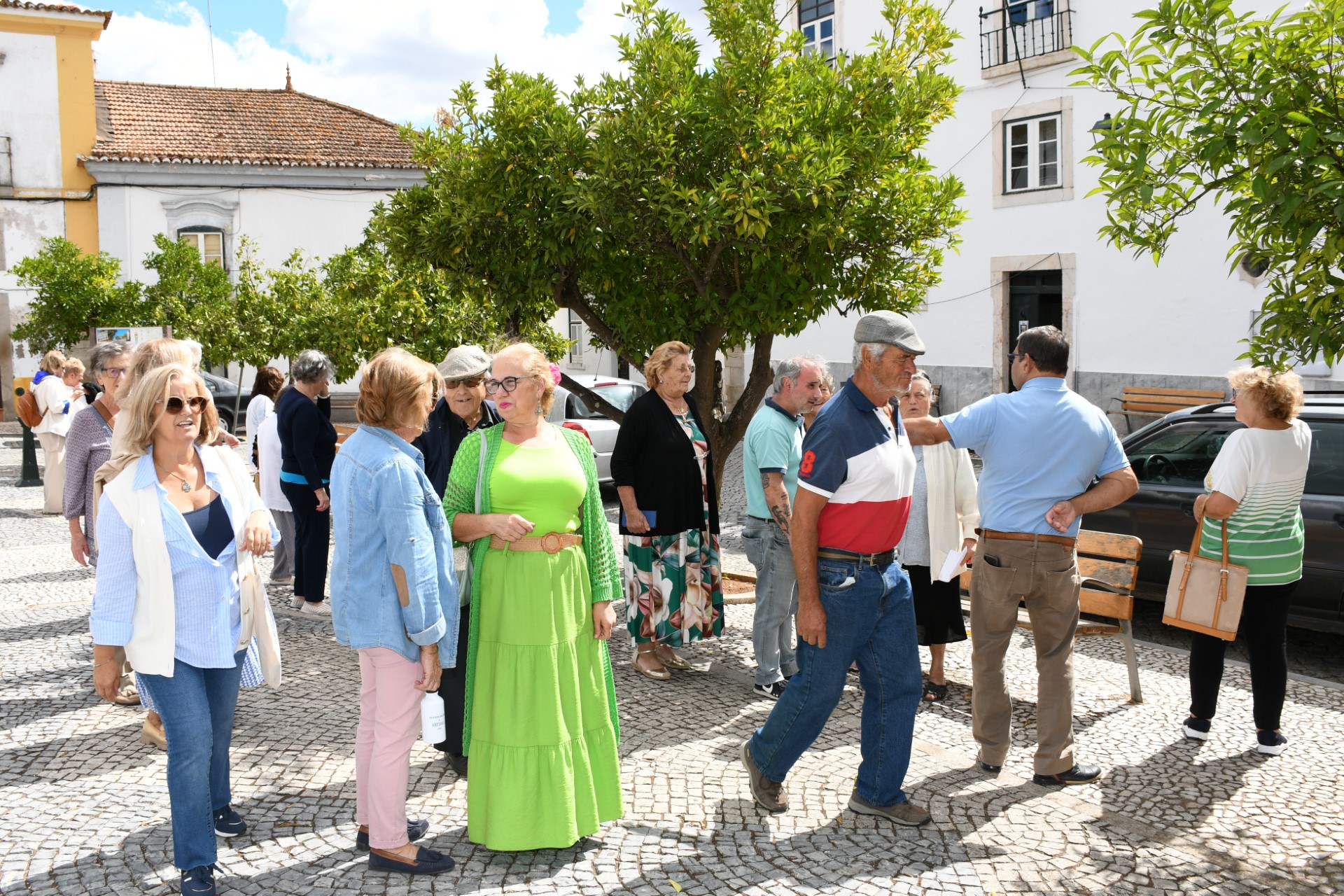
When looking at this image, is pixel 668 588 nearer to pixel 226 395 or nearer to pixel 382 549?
pixel 382 549

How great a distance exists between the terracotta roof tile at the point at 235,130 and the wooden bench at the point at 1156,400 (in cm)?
1988

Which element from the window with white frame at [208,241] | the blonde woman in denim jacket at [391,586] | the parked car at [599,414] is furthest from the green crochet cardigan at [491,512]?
the window with white frame at [208,241]

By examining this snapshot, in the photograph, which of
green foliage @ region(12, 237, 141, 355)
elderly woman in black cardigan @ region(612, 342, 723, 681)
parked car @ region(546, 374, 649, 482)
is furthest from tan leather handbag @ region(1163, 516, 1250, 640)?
green foliage @ region(12, 237, 141, 355)

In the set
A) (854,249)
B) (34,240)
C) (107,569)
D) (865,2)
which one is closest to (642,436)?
(854,249)

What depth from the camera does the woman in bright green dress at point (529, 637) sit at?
405cm

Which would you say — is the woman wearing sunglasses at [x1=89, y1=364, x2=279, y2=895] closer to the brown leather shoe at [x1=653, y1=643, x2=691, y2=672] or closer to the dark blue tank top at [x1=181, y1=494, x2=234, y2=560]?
the dark blue tank top at [x1=181, y1=494, x2=234, y2=560]

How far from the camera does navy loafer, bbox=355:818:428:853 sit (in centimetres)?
416

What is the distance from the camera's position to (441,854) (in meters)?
4.07

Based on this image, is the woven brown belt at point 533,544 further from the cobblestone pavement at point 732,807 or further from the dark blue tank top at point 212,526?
the cobblestone pavement at point 732,807

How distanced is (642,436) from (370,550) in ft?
8.82

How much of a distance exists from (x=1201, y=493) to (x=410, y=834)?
19.0 ft

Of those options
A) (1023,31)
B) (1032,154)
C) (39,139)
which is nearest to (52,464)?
→ (1032,154)

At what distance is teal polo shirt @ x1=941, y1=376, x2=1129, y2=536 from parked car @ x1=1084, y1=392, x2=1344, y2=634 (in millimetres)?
2695

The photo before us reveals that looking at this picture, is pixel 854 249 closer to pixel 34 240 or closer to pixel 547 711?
pixel 547 711
